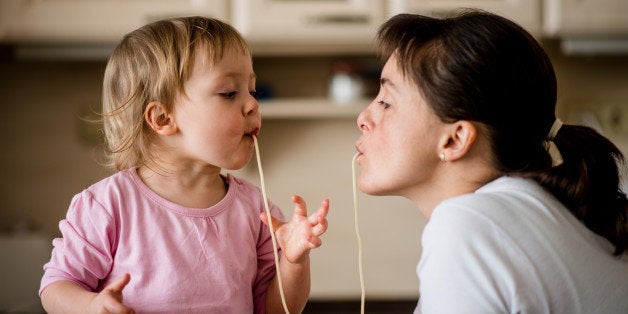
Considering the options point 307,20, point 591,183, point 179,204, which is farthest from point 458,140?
point 307,20

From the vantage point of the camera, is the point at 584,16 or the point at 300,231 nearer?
the point at 300,231

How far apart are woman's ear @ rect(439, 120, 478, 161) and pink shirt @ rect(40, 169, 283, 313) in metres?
0.33

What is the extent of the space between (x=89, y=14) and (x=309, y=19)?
604 millimetres

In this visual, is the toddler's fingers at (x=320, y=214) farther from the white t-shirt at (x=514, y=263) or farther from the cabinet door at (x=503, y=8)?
the cabinet door at (x=503, y=8)

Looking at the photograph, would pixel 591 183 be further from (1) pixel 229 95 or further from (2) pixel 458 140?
(1) pixel 229 95

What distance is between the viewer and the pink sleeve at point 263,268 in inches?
41.6

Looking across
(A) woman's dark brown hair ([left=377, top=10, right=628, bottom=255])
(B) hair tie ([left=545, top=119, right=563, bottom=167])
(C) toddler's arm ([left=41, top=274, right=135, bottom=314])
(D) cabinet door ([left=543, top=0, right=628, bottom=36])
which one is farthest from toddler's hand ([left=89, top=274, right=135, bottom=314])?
(D) cabinet door ([left=543, top=0, right=628, bottom=36])

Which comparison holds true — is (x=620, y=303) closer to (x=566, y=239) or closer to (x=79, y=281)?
(x=566, y=239)

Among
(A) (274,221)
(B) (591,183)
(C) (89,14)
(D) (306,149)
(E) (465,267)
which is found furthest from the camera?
(D) (306,149)

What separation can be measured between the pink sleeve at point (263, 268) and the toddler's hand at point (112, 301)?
0.88 feet

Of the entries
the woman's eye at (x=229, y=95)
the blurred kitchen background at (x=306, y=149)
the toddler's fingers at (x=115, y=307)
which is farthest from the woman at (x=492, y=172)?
the blurred kitchen background at (x=306, y=149)

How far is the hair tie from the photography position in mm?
923

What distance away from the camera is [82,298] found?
0.87 meters

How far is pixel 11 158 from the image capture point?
2.19 m
